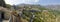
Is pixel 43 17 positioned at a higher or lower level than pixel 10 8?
lower

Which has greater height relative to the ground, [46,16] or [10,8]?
[10,8]

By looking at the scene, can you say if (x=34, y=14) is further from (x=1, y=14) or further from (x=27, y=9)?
(x=1, y=14)

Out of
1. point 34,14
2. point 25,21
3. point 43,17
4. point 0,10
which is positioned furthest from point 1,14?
point 43,17

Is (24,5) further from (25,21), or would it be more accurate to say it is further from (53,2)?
(53,2)

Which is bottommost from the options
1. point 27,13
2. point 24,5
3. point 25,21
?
point 25,21

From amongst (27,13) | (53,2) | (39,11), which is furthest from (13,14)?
(53,2)

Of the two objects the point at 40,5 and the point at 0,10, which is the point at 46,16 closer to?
the point at 40,5

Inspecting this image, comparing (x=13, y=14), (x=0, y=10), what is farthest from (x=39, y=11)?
(x=0, y=10)
